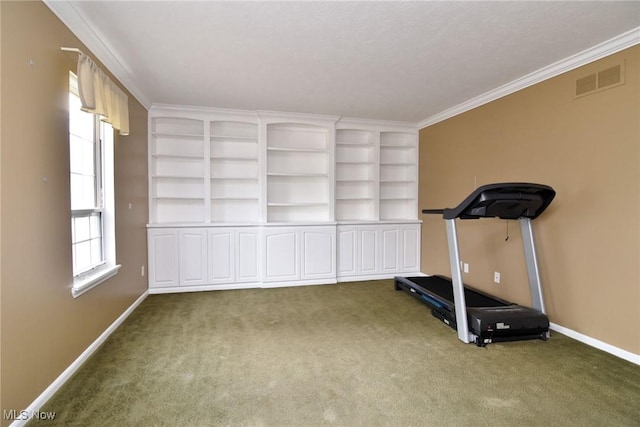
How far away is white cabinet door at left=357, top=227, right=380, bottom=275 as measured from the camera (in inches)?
192

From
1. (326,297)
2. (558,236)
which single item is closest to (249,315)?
(326,297)

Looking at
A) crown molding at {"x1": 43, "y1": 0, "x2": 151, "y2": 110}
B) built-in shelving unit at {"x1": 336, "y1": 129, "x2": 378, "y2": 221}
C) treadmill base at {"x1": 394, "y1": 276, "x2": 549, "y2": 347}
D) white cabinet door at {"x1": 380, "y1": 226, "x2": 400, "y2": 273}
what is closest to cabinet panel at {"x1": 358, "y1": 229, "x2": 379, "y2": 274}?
white cabinet door at {"x1": 380, "y1": 226, "x2": 400, "y2": 273}

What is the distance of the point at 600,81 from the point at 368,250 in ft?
10.8

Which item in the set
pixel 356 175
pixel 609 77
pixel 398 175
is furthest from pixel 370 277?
pixel 609 77

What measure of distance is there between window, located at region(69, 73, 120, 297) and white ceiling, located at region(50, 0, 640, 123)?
0.57 metres

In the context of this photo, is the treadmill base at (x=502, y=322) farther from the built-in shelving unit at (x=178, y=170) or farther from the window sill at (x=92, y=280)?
the built-in shelving unit at (x=178, y=170)

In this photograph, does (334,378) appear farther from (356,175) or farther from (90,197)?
(356,175)

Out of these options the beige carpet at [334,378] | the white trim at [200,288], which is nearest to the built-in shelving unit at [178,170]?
the white trim at [200,288]

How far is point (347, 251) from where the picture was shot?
190 inches

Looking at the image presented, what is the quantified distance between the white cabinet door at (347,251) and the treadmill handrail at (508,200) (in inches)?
84.7

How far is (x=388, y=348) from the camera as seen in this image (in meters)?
2.61

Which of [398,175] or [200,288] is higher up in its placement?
[398,175]

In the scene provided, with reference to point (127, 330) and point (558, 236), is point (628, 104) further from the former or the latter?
point (127, 330)

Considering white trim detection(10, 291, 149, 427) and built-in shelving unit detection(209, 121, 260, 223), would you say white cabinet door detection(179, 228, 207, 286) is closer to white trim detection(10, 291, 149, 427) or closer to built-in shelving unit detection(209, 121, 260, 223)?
built-in shelving unit detection(209, 121, 260, 223)
